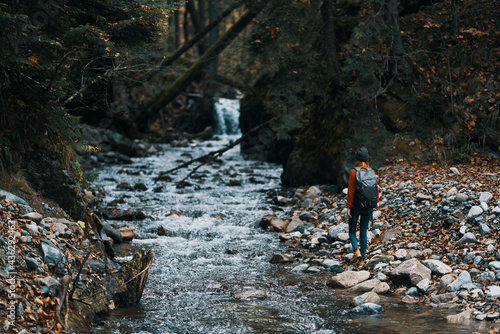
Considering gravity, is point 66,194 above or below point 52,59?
below

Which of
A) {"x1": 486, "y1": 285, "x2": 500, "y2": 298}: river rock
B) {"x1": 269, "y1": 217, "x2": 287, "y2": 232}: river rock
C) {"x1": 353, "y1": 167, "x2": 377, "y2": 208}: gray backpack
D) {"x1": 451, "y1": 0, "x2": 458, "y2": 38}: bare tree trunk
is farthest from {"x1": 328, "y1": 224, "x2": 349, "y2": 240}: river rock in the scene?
{"x1": 451, "y1": 0, "x2": 458, "y2": 38}: bare tree trunk

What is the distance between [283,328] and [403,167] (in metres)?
7.06

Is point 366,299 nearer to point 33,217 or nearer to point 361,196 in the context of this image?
point 361,196

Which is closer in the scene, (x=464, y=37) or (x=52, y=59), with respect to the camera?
(x=52, y=59)

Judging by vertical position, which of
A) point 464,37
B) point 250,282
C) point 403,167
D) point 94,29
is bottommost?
point 250,282

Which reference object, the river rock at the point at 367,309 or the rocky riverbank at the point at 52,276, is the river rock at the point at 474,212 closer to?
the river rock at the point at 367,309

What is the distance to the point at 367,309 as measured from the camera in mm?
5453

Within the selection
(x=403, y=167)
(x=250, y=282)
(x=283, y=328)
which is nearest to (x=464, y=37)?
(x=403, y=167)

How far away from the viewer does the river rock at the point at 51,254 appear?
16.4 feet

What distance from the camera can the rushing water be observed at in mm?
5129

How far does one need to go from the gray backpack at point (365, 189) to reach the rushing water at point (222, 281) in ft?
4.59

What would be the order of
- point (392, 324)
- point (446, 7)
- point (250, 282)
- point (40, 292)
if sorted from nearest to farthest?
point (40, 292), point (392, 324), point (250, 282), point (446, 7)

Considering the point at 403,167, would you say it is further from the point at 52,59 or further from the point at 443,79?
the point at 52,59

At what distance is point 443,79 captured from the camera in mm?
11625
